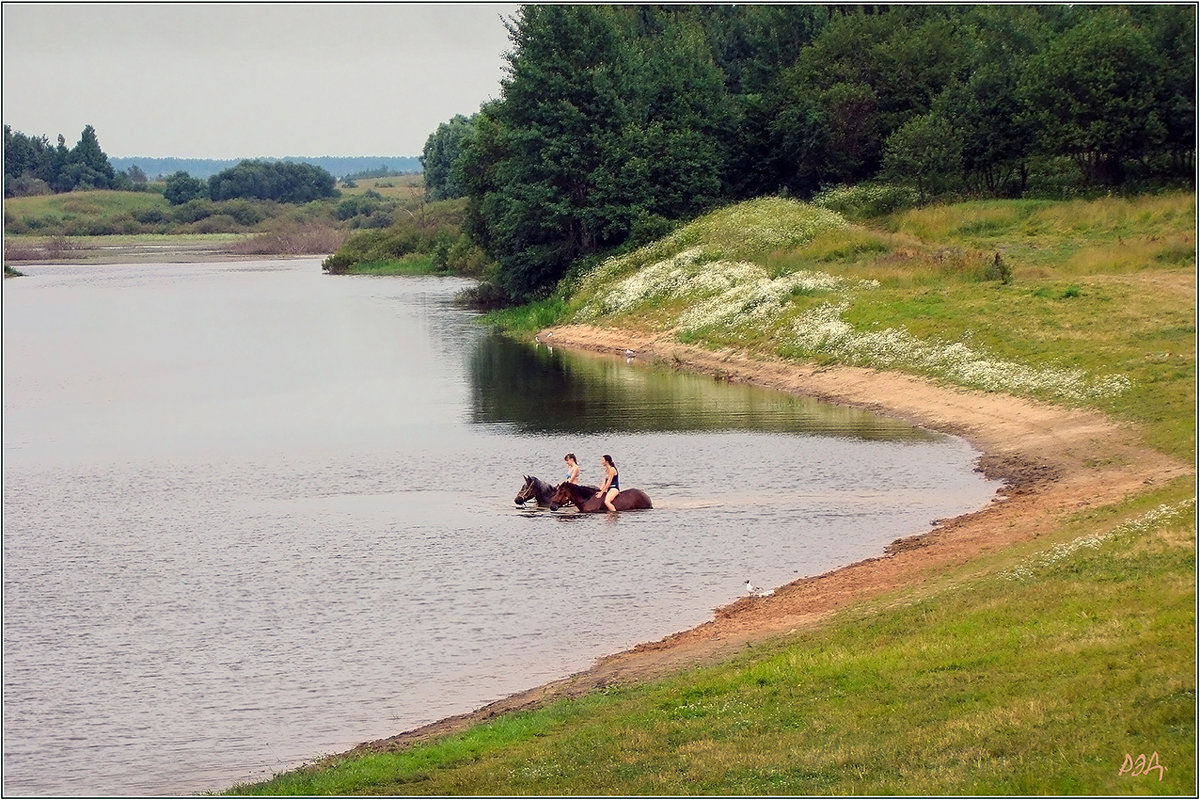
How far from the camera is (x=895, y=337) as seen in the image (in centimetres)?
4291

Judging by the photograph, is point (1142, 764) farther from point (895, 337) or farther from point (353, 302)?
point (353, 302)

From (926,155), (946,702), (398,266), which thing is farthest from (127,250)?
(946,702)

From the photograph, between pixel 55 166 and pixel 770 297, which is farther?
pixel 55 166

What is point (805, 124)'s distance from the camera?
69.6 metres

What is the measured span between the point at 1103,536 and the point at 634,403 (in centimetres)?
2197

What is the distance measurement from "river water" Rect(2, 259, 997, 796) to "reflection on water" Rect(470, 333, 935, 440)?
0.17 meters

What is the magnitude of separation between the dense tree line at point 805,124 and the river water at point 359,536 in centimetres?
1513

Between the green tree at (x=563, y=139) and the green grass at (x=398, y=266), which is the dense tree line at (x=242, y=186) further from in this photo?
the green tree at (x=563, y=139)

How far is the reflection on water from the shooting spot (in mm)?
36594

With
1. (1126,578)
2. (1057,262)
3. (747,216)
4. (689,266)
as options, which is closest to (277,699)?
(1126,578)

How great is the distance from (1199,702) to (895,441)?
76.5ft

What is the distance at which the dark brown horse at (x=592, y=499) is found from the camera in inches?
1075

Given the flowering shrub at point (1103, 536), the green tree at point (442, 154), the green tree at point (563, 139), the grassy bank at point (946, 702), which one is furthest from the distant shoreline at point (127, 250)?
the flowering shrub at point (1103, 536)
